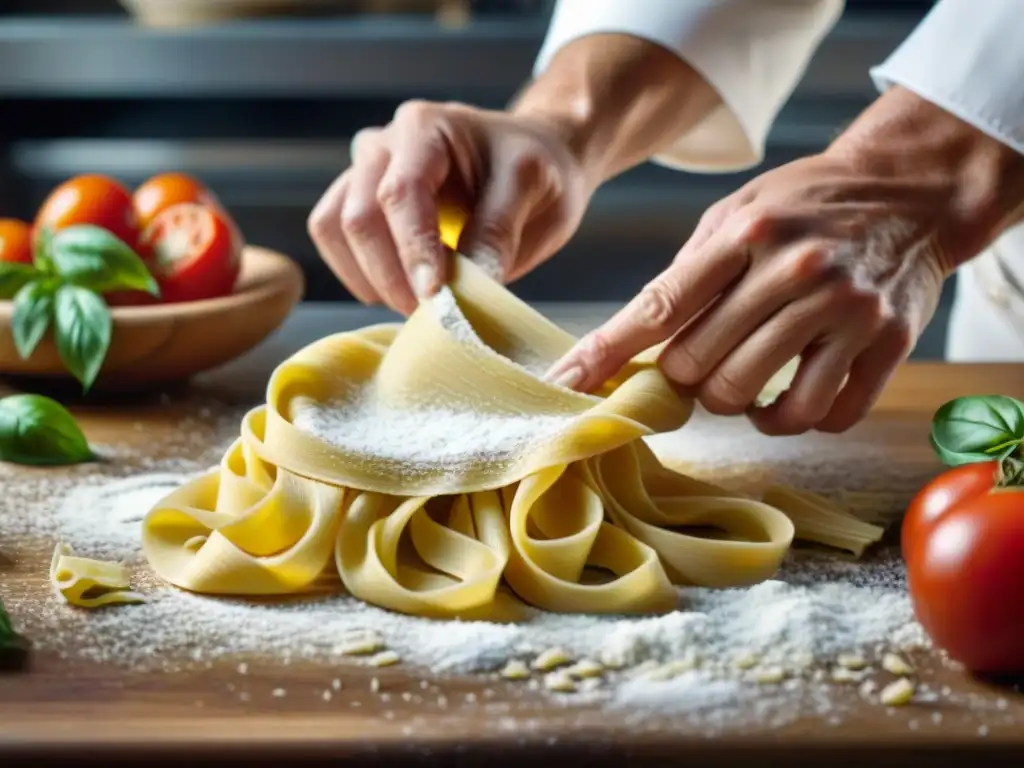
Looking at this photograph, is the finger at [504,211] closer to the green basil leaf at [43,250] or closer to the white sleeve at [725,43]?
the white sleeve at [725,43]

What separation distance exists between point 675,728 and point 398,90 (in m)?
2.53

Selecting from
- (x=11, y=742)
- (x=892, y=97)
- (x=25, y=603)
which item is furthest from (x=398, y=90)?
(x=11, y=742)

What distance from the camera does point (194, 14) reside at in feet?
10.8

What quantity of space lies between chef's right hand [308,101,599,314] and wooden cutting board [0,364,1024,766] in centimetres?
57

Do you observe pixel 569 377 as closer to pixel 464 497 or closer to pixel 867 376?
pixel 464 497

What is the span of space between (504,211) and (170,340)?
0.52 m

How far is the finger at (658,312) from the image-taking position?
1.29 meters

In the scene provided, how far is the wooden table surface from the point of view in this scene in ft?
2.99

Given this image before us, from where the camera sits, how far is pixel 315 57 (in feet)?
10.4

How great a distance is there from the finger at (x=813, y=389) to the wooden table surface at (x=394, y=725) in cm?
36

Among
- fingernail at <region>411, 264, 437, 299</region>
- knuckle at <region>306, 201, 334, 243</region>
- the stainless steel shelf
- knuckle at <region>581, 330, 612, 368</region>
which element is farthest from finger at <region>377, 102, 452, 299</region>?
the stainless steel shelf

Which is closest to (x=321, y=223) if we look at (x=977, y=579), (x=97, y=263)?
(x=97, y=263)

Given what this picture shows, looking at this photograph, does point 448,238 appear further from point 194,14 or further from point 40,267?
point 194,14

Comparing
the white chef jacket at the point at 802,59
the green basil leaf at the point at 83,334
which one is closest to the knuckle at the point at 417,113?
the white chef jacket at the point at 802,59
